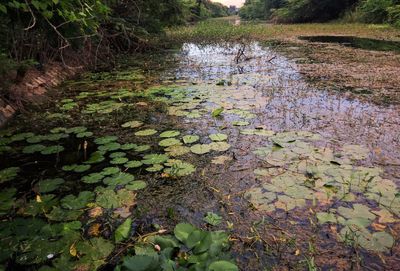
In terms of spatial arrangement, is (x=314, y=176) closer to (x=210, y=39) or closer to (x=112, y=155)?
(x=112, y=155)

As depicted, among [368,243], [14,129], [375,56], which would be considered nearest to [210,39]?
[375,56]

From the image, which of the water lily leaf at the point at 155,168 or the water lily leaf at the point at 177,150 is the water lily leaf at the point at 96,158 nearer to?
the water lily leaf at the point at 155,168

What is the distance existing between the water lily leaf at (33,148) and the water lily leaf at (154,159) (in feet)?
3.52

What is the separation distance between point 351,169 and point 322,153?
13.4 inches

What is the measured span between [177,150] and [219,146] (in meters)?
0.41

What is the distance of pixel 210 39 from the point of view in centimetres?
1375

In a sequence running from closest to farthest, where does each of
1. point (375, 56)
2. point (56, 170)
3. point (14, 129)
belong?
point (56, 170) → point (14, 129) → point (375, 56)

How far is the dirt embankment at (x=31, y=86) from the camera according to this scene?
4.34 metres

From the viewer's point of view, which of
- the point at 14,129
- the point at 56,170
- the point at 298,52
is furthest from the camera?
the point at 298,52

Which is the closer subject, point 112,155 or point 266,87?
point 112,155

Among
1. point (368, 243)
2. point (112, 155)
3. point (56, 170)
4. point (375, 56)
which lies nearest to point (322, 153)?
point (368, 243)

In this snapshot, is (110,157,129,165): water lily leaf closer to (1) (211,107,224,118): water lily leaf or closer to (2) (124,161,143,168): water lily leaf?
(2) (124,161,143,168): water lily leaf

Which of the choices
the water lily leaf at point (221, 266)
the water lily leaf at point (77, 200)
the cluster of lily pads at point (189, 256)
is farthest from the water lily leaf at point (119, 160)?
the water lily leaf at point (221, 266)

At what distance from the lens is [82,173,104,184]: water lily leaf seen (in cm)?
267
